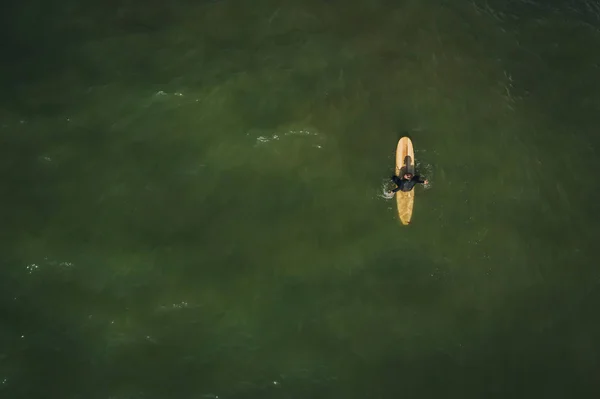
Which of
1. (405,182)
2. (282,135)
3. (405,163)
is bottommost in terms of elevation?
(405,182)

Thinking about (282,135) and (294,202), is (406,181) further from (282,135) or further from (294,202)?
(282,135)

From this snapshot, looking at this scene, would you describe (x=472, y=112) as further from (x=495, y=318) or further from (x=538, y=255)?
(x=495, y=318)

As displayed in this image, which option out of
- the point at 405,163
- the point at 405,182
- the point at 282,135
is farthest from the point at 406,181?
the point at 282,135

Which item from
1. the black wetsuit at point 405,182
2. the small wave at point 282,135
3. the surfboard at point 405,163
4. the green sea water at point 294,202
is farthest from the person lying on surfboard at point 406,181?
the small wave at point 282,135

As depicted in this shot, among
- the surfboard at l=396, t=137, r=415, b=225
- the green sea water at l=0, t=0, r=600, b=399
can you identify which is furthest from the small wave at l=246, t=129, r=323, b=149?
the surfboard at l=396, t=137, r=415, b=225

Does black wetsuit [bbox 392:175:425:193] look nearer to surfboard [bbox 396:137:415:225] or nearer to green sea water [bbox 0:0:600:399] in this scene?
surfboard [bbox 396:137:415:225]

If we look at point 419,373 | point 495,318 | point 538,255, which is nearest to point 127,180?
point 419,373

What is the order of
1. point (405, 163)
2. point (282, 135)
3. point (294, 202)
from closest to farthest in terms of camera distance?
point (294, 202) < point (282, 135) < point (405, 163)

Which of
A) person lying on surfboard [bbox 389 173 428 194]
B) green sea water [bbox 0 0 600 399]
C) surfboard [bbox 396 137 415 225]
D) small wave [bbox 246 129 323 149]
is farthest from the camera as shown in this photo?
surfboard [bbox 396 137 415 225]
